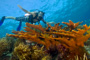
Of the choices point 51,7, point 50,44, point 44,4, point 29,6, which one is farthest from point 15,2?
point 50,44

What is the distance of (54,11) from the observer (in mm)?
30078

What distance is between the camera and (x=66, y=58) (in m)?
2.62

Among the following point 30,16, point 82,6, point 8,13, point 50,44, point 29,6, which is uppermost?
point 82,6

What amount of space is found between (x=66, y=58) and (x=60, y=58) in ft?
0.68

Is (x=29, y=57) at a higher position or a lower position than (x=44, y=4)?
lower

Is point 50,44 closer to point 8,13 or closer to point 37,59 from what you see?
point 37,59

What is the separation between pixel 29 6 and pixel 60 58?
24.3 m

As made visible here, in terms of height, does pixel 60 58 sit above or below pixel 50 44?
below

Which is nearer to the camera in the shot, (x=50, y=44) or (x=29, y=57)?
(x=29, y=57)

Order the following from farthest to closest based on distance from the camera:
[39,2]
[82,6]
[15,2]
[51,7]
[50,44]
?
[82,6] → [51,7] → [39,2] → [15,2] → [50,44]

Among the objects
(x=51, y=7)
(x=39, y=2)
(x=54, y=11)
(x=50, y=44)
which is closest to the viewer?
(x=50, y=44)

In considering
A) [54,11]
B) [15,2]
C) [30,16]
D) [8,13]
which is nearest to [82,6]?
[54,11]

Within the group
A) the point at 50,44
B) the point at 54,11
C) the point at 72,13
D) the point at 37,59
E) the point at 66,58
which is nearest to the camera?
the point at 37,59

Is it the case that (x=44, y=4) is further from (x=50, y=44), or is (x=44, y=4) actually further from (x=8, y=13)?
(x=50, y=44)
